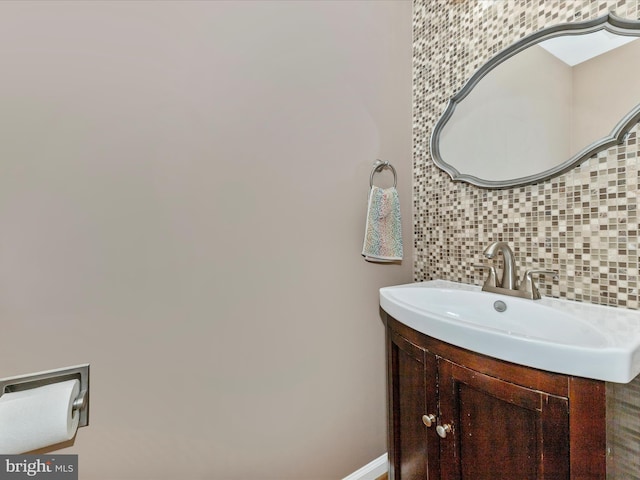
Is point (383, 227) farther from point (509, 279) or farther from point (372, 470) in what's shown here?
point (372, 470)

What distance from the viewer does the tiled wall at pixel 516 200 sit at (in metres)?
0.85

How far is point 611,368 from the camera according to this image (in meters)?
0.53

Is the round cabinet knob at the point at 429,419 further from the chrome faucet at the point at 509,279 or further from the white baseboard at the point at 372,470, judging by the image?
the white baseboard at the point at 372,470

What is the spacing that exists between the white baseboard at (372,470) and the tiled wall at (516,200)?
855 millimetres

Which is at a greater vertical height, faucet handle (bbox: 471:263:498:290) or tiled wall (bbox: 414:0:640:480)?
tiled wall (bbox: 414:0:640:480)

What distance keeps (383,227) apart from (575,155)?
684mm

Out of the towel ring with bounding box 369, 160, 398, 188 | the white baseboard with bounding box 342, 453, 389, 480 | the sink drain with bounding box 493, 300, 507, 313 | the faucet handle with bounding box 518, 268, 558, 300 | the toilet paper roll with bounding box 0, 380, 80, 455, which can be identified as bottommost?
the white baseboard with bounding box 342, 453, 389, 480

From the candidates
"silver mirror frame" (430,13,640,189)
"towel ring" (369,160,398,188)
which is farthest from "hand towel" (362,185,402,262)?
"silver mirror frame" (430,13,640,189)

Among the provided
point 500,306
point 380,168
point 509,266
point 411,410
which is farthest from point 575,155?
point 411,410

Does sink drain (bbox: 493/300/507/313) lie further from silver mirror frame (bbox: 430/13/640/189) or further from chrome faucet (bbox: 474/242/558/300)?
silver mirror frame (bbox: 430/13/640/189)

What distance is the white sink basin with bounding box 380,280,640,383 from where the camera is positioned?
21.6 inches

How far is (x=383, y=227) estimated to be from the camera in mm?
1283

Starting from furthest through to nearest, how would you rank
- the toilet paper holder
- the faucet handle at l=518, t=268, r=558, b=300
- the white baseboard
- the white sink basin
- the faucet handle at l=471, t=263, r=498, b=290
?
the white baseboard < the faucet handle at l=471, t=263, r=498, b=290 < the faucet handle at l=518, t=268, r=558, b=300 < the toilet paper holder < the white sink basin

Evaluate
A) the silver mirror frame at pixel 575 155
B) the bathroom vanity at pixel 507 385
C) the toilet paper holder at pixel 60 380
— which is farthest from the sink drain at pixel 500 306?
the toilet paper holder at pixel 60 380
